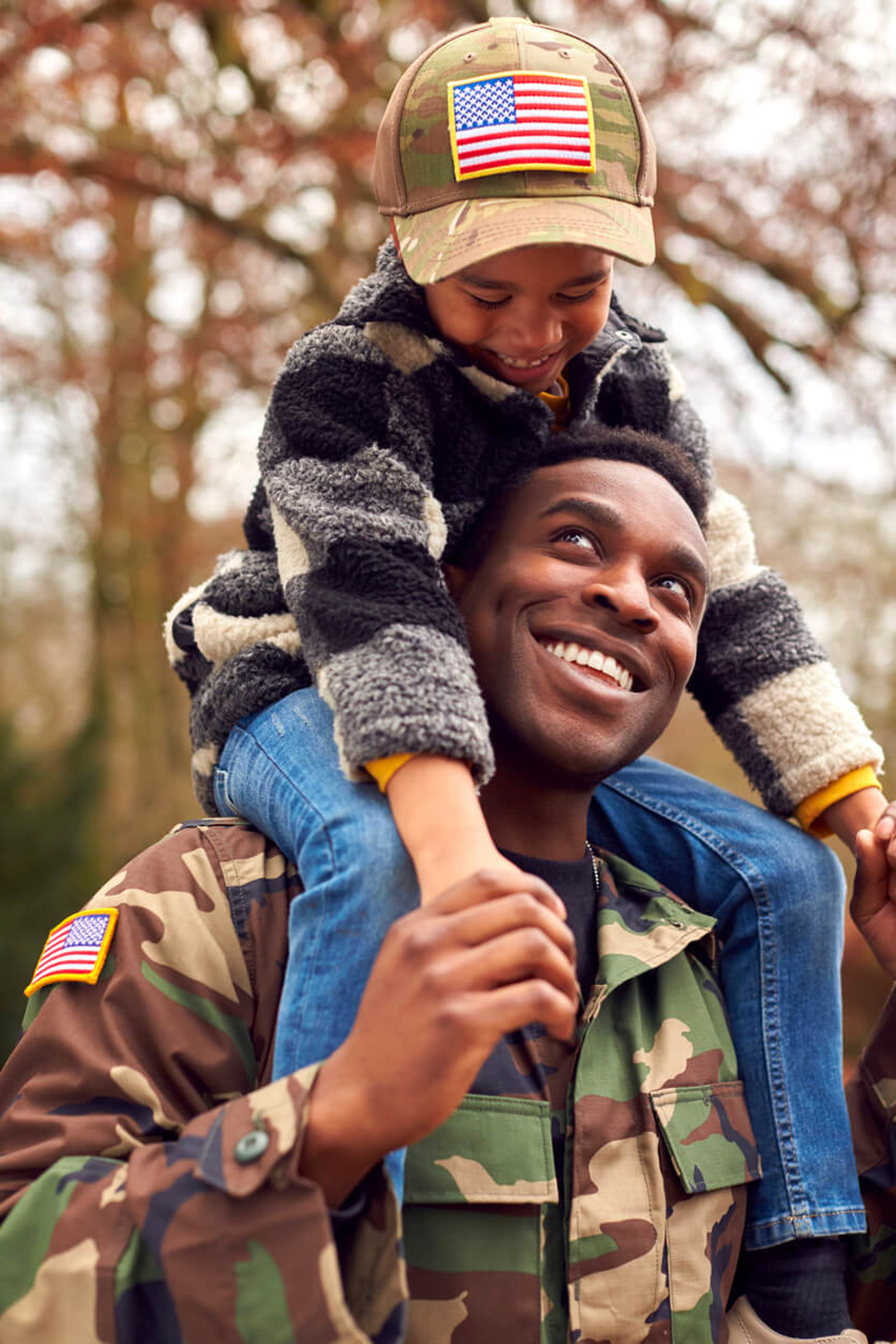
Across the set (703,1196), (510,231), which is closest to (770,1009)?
(703,1196)

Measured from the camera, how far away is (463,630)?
6.68 feet

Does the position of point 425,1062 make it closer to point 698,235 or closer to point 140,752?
point 698,235

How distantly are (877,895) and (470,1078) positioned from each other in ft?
3.70

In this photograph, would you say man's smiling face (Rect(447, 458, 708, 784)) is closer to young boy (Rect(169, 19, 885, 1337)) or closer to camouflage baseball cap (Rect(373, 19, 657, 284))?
young boy (Rect(169, 19, 885, 1337))

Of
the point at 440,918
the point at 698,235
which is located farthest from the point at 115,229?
the point at 440,918

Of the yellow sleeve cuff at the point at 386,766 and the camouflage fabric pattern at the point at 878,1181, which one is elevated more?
the yellow sleeve cuff at the point at 386,766

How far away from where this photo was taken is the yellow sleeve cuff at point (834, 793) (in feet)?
8.31

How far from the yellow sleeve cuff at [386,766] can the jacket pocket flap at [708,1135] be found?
77 cm

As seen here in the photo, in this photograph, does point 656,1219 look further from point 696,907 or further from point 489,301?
point 489,301

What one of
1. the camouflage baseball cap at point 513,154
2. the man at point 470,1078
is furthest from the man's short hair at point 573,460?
the camouflage baseball cap at point 513,154

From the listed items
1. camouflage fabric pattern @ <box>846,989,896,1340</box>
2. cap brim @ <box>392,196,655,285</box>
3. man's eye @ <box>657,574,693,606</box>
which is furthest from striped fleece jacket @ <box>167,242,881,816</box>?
camouflage fabric pattern @ <box>846,989,896,1340</box>

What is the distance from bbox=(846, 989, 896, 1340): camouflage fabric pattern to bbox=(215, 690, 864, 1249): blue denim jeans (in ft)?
0.52

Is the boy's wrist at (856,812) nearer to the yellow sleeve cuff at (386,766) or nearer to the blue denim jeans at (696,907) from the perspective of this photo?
the blue denim jeans at (696,907)

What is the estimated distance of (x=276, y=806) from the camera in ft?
6.84
